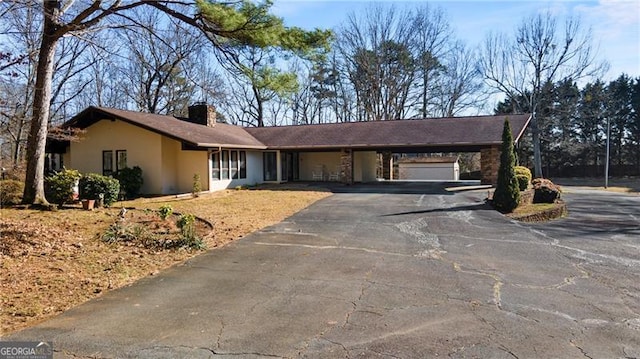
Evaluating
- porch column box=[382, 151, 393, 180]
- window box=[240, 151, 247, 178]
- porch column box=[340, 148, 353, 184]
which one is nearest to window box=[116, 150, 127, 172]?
window box=[240, 151, 247, 178]

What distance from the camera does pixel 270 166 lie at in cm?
2492

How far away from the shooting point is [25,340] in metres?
4.15

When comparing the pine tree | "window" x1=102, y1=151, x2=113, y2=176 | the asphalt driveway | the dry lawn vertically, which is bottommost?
the asphalt driveway

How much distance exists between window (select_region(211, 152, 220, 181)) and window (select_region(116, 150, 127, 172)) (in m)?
3.69

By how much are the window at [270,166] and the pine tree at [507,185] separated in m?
13.4

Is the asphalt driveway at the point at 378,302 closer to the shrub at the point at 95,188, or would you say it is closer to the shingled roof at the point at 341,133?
the shrub at the point at 95,188

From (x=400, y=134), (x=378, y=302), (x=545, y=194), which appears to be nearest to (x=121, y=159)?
(x=400, y=134)

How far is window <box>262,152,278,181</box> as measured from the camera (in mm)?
24562

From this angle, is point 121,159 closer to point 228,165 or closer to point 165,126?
point 165,126

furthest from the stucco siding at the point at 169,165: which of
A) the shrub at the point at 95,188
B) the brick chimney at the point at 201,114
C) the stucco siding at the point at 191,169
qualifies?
the shrub at the point at 95,188

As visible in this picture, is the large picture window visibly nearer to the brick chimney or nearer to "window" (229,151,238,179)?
"window" (229,151,238,179)

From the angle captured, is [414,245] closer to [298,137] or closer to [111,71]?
[298,137]

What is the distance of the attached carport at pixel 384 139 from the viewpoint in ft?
68.6

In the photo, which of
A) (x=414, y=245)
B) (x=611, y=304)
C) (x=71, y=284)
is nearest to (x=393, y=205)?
(x=414, y=245)
